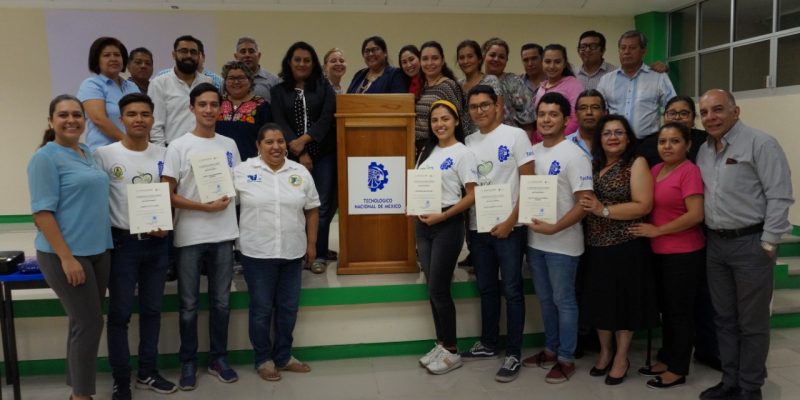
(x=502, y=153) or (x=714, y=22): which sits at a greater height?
(x=714, y=22)

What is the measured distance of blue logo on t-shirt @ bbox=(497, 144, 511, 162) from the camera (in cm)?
295

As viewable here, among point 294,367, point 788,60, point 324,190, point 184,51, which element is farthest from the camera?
point 788,60

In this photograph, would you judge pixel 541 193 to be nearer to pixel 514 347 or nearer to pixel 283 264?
pixel 514 347

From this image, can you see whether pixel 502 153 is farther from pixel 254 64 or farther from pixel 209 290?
pixel 254 64

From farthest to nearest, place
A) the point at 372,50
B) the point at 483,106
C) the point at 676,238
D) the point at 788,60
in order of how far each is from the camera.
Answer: the point at 788,60 < the point at 372,50 < the point at 483,106 < the point at 676,238

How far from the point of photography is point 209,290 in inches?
118

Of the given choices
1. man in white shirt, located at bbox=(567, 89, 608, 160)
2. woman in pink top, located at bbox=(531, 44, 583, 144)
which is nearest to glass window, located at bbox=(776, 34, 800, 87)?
woman in pink top, located at bbox=(531, 44, 583, 144)

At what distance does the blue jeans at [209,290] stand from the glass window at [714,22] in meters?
7.23

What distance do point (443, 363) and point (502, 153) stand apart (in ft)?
4.01

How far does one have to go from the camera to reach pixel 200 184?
2.75 m

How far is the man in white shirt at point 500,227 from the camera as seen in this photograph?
2949 millimetres

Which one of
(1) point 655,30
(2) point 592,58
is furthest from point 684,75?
(2) point 592,58

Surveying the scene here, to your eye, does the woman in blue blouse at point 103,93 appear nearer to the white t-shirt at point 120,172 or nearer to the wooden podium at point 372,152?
the white t-shirt at point 120,172

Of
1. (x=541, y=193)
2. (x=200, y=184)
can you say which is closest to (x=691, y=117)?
(x=541, y=193)
